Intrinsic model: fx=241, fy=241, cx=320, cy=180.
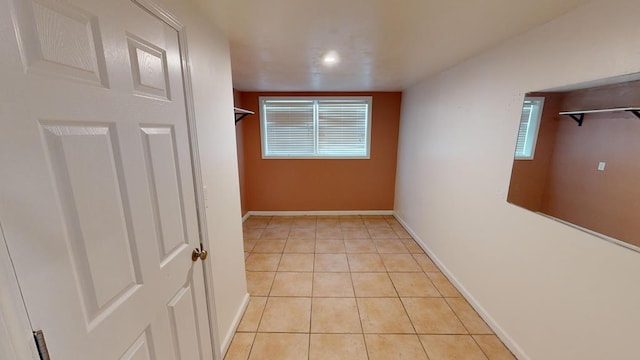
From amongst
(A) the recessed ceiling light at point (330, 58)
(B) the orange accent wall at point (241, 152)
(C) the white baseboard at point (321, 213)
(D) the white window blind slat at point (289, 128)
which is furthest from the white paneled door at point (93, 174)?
(C) the white baseboard at point (321, 213)

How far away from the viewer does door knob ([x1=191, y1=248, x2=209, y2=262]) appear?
1221 mm

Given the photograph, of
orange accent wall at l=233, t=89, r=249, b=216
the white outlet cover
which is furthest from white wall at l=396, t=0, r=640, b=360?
orange accent wall at l=233, t=89, r=249, b=216

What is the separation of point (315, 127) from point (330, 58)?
1976 mm

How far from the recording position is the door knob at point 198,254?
1.22 meters

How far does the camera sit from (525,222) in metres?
1.59

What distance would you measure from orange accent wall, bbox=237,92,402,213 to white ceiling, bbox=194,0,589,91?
153 cm

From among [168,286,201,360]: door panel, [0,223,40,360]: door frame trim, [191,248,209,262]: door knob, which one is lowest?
[168,286,201,360]: door panel

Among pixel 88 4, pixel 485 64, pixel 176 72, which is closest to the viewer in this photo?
pixel 88 4

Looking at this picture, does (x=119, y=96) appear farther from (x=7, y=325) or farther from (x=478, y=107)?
(x=478, y=107)

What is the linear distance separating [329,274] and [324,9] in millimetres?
2361

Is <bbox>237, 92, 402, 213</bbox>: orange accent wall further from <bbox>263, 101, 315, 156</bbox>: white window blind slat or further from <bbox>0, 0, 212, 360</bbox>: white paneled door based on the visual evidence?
<bbox>0, 0, 212, 360</bbox>: white paneled door

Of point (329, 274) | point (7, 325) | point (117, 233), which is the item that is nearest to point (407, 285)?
point (329, 274)

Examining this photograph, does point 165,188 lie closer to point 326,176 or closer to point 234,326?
point 234,326

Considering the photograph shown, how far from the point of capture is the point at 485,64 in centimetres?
196
